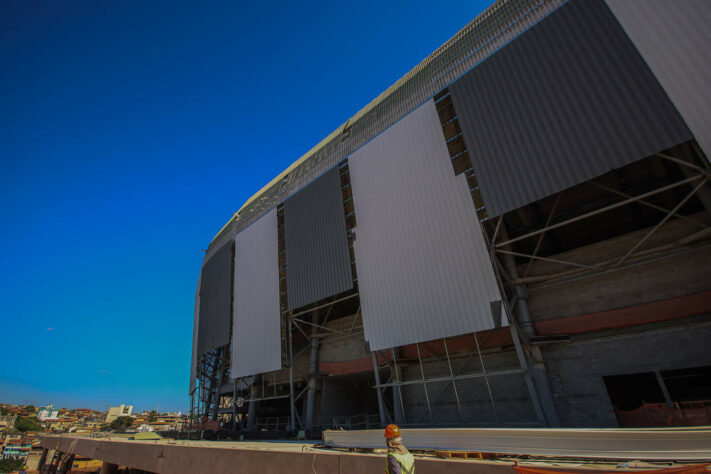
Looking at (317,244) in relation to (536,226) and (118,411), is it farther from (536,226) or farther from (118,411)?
(118,411)

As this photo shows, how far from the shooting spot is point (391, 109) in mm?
23484

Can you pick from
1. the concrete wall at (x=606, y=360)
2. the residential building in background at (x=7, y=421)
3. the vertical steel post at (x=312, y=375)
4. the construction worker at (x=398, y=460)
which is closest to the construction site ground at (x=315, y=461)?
the construction worker at (x=398, y=460)

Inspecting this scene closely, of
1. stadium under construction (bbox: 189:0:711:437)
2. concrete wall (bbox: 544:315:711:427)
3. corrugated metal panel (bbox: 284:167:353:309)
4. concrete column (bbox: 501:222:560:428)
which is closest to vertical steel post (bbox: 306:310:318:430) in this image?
stadium under construction (bbox: 189:0:711:437)

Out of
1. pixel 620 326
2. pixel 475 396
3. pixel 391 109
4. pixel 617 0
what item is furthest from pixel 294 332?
pixel 617 0

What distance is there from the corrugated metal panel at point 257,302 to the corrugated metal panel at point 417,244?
29.5ft

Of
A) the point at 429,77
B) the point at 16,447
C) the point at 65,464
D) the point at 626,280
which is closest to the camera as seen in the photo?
the point at 626,280

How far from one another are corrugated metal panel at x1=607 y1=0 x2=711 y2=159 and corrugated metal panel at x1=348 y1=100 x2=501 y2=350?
8.05 meters

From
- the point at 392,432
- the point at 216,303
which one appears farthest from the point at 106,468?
the point at 392,432

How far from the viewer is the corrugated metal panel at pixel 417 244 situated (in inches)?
628

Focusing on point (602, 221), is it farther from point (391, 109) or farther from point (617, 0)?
point (391, 109)

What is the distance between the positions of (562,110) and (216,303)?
1217 inches

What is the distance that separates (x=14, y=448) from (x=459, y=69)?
109547 mm

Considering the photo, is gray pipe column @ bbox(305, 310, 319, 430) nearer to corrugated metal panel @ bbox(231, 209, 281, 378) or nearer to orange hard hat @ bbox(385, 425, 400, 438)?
corrugated metal panel @ bbox(231, 209, 281, 378)

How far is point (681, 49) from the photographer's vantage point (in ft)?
40.5
